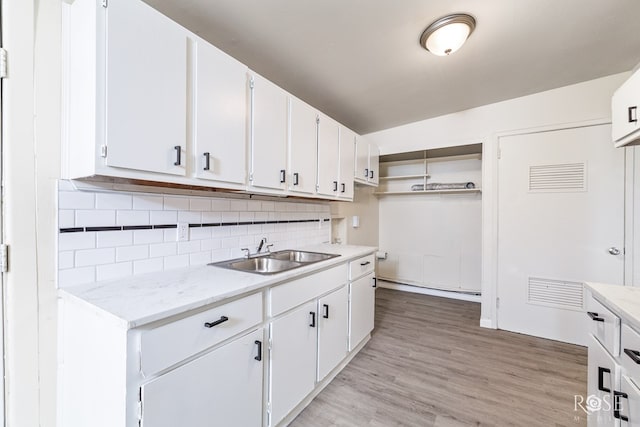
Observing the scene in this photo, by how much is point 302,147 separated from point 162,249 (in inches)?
47.7

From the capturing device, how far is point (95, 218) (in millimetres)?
1260

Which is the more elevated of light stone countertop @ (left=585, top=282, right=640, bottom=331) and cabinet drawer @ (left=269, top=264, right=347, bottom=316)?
light stone countertop @ (left=585, top=282, right=640, bottom=331)

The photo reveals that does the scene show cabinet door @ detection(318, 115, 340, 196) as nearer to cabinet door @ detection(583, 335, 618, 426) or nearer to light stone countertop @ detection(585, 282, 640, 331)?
light stone countertop @ detection(585, 282, 640, 331)

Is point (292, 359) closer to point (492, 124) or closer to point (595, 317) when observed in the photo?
point (595, 317)

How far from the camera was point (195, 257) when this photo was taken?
167cm

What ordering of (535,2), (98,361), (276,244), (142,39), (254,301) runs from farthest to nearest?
1. (276,244)
2. (535,2)
3. (254,301)
4. (142,39)
5. (98,361)

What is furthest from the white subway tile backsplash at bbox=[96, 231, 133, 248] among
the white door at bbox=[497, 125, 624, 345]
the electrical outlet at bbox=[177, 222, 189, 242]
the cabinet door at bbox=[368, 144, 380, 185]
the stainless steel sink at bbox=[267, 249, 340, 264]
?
the white door at bbox=[497, 125, 624, 345]

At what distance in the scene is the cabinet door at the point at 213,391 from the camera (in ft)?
3.04

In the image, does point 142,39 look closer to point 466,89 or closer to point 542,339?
point 466,89

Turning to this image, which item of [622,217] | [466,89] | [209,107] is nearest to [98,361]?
[209,107]

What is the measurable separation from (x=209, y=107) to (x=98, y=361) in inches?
47.4

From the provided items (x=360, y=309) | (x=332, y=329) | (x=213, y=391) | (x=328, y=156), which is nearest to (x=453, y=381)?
(x=360, y=309)

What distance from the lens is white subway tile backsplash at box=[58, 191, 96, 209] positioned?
117 centimetres

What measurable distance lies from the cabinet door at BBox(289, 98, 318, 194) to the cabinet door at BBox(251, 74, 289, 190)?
8 cm
